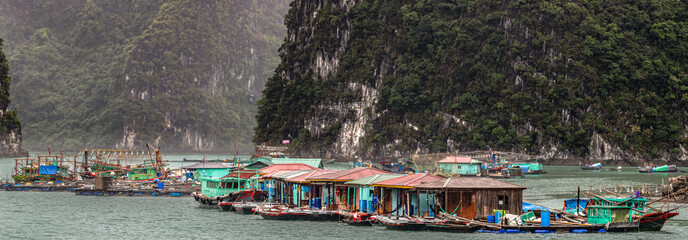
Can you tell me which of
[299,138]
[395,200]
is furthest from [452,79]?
[395,200]

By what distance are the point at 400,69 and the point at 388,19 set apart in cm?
1278

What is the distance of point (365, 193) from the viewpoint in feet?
216

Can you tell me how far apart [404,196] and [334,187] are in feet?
27.4

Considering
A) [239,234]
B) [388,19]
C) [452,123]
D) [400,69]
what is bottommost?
[239,234]

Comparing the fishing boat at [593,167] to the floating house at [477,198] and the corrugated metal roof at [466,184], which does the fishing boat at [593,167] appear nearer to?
the corrugated metal roof at [466,184]

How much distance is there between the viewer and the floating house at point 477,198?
58.1 meters

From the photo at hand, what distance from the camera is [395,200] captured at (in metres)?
63.2

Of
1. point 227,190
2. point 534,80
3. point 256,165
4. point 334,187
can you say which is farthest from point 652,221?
point 534,80

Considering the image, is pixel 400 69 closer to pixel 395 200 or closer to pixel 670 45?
pixel 670 45

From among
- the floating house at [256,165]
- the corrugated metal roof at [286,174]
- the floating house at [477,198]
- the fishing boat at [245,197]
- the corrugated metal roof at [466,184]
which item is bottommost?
the fishing boat at [245,197]

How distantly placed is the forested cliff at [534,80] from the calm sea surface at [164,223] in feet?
240

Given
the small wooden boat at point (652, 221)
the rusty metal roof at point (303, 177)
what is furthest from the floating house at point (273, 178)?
the small wooden boat at point (652, 221)

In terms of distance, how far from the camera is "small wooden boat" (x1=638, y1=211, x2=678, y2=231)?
194ft

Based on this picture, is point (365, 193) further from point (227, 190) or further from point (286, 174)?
point (227, 190)
